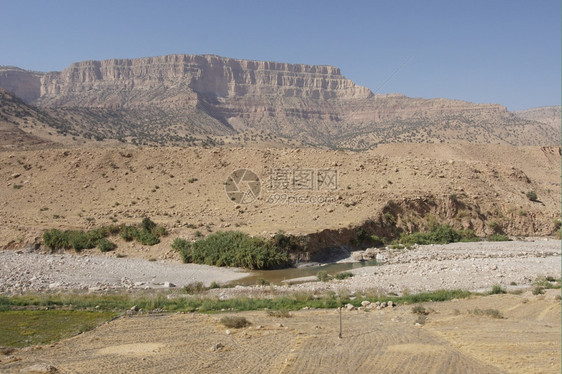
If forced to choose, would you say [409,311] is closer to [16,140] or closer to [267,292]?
[267,292]

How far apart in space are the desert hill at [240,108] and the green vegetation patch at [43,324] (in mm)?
49753

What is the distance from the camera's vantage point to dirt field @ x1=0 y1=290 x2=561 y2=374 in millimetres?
11680

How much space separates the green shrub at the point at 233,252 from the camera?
90.3 feet

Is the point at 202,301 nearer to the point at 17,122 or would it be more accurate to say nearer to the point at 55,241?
the point at 55,241

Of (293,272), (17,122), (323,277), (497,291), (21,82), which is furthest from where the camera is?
(21,82)

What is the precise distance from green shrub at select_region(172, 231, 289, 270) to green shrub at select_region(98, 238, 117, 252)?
427 centimetres

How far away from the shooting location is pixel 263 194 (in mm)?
38500

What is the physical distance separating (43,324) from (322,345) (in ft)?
30.7

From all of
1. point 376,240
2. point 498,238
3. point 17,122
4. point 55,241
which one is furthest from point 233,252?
point 17,122

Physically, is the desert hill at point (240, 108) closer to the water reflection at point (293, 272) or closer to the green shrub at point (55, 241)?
the green shrub at point (55, 241)

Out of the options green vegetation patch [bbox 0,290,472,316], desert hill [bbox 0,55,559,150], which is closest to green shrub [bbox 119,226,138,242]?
green vegetation patch [bbox 0,290,472,316]

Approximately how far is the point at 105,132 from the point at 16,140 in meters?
20.3
